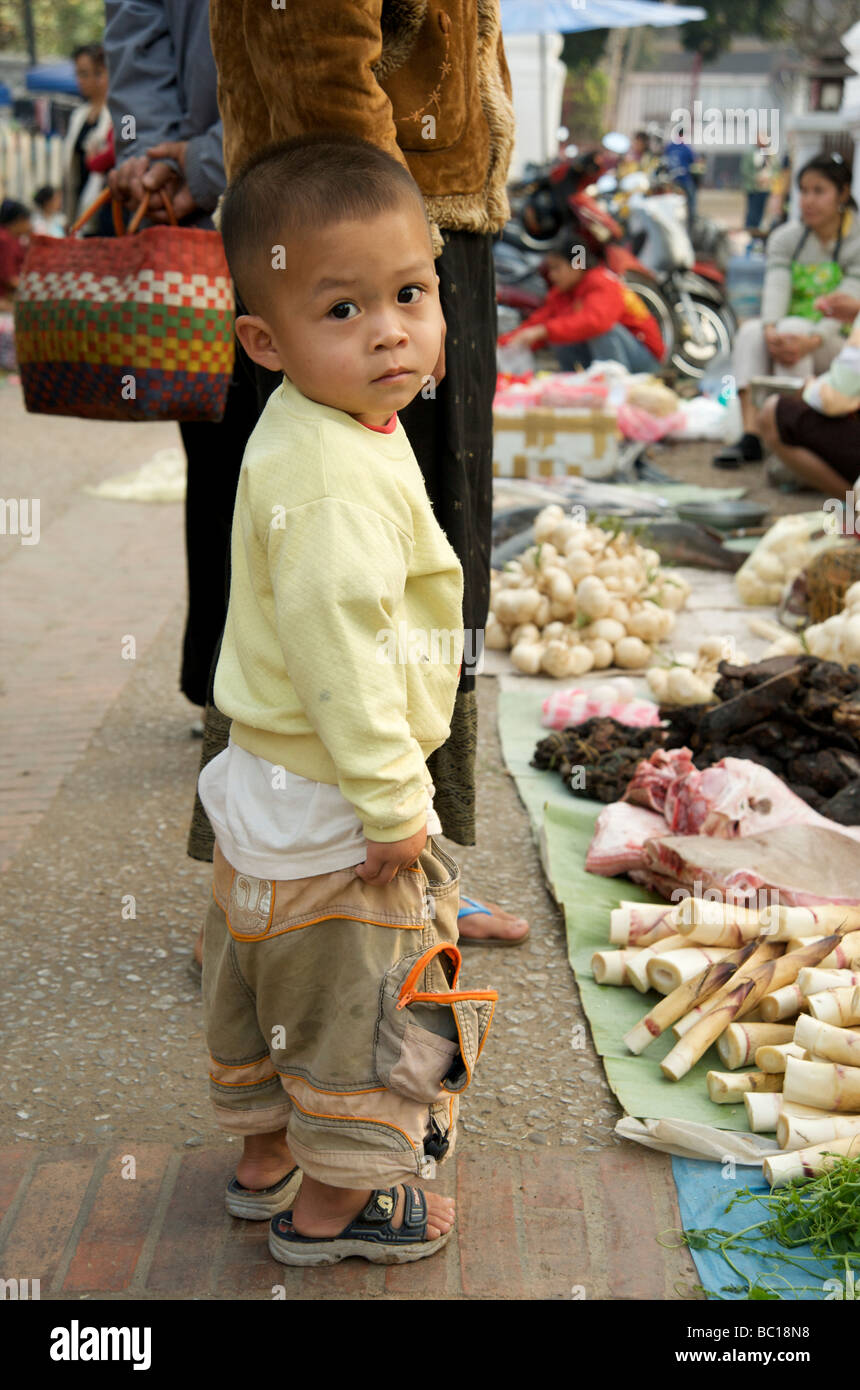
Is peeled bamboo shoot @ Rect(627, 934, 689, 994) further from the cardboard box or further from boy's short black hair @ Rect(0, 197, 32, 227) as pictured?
boy's short black hair @ Rect(0, 197, 32, 227)

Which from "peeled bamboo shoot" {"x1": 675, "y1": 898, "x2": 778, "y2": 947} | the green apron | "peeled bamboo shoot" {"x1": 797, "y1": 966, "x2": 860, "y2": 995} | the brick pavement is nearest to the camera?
the brick pavement

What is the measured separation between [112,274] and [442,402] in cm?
77

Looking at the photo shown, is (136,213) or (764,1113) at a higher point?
(136,213)

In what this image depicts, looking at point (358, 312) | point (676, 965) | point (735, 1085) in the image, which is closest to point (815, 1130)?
point (735, 1085)

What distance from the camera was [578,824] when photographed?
133 inches

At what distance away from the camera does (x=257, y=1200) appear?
200 cm

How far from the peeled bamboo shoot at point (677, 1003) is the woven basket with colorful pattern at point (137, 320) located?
4.73ft

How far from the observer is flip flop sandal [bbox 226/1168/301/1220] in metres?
2.00

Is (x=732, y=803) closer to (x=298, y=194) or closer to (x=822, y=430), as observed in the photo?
(x=298, y=194)

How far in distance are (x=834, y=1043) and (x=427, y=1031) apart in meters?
0.81

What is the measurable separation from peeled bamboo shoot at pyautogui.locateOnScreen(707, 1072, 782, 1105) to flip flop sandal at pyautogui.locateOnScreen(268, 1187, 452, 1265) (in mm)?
570

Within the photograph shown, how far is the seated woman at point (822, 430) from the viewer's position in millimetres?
6160

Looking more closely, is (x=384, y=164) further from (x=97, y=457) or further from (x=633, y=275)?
(x=633, y=275)

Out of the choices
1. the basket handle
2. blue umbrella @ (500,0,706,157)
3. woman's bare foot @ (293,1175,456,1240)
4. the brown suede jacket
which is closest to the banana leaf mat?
woman's bare foot @ (293,1175,456,1240)
